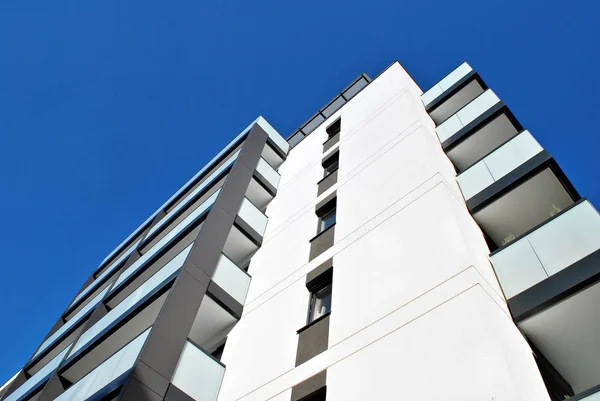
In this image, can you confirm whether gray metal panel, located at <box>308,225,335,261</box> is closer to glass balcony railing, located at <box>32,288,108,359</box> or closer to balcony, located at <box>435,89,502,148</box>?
balcony, located at <box>435,89,502,148</box>

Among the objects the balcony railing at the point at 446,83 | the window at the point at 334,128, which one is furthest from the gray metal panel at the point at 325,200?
the window at the point at 334,128

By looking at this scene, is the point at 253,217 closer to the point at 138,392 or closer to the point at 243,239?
the point at 243,239

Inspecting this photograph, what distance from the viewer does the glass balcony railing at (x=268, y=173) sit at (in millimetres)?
20203

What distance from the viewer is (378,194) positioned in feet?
41.3

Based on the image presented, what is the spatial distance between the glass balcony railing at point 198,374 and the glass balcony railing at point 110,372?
1.03 meters

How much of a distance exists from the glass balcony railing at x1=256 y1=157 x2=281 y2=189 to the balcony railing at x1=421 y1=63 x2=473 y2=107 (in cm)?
680

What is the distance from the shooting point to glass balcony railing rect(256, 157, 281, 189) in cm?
2020

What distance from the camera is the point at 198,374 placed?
11117 millimetres

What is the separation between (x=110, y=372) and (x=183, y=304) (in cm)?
225

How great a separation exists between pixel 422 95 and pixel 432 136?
482cm

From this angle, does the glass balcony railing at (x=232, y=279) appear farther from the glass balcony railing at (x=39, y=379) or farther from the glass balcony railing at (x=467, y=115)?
the glass balcony railing at (x=467, y=115)

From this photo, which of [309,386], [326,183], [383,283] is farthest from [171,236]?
[383,283]

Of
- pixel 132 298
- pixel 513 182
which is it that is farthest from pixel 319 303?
pixel 132 298

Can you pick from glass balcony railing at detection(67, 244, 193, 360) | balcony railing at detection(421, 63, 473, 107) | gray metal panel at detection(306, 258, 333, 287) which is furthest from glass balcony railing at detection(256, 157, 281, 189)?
gray metal panel at detection(306, 258, 333, 287)
